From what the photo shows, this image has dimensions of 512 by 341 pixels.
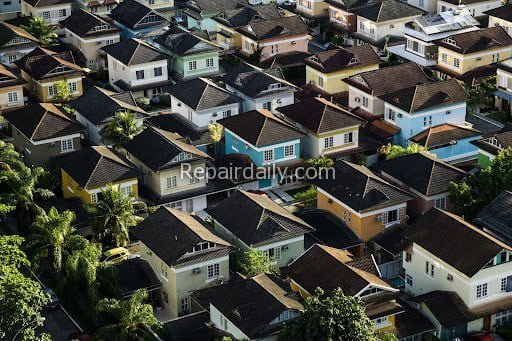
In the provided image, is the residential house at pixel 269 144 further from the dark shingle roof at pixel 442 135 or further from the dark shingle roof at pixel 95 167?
the dark shingle roof at pixel 442 135

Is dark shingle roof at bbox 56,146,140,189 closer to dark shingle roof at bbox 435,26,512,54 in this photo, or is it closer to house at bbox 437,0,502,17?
dark shingle roof at bbox 435,26,512,54

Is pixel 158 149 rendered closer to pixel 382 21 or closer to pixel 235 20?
pixel 235 20

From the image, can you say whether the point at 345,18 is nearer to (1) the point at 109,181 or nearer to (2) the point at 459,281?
(1) the point at 109,181

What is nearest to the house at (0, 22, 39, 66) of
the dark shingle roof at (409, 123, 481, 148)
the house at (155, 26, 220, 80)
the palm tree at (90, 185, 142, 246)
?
the house at (155, 26, 220, 80)

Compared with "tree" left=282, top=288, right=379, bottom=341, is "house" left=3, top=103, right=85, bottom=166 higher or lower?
lower

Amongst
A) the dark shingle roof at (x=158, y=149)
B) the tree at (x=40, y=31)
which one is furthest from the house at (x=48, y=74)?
the dark shingle roof at (x=158, y=149)

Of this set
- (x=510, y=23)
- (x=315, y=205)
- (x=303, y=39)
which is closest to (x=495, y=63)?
(x=510, y=23)
